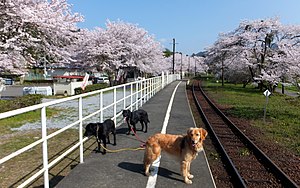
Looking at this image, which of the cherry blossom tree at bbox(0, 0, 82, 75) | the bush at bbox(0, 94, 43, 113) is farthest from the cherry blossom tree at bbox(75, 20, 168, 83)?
the bush at bbox(0, 94, 43, 113)

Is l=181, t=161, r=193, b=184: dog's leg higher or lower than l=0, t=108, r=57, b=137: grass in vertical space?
higher

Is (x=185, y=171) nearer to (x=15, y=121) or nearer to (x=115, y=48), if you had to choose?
(x=15, y=121)

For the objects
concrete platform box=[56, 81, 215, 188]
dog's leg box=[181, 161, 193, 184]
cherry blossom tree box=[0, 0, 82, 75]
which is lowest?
concrete platform box=[56, 81, 215, 188]

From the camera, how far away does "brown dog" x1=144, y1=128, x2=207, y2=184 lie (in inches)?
162

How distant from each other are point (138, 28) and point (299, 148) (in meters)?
29.1

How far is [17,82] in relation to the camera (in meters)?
47.2

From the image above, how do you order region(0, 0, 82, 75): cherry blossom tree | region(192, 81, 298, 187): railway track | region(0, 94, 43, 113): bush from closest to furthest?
region(192, 81, 298, 187): railway track < region(0, 94, 43, 113): bush < region(0, 0, 82, 75): cherry blossom tree

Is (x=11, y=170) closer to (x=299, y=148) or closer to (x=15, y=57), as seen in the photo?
(x=299, y=148)

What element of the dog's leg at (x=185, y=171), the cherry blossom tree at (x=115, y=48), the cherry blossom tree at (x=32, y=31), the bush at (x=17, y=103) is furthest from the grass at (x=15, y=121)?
the cherry blossom tree at (x=115, y=48)

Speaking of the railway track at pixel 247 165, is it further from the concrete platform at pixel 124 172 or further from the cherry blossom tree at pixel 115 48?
the cherry blossom tree at pixel 115 48

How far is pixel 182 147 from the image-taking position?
4.27m

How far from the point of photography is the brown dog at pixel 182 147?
4127 mm

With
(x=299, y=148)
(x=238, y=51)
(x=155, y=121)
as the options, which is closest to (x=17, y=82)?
(x=238, y=51)

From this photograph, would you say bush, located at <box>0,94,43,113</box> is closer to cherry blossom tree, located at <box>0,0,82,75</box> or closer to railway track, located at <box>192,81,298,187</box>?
cherry blossom tree, located at <box>0,0,82,75</box>
